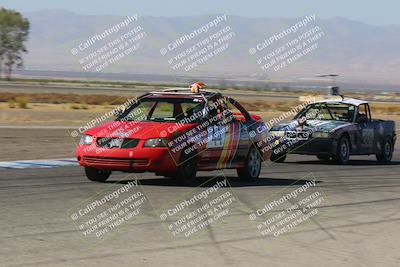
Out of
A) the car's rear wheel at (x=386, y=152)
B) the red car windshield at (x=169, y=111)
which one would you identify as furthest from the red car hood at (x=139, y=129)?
the car's rear wheel at (x=386, y=152)

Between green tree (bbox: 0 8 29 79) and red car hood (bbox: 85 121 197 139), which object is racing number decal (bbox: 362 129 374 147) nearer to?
red car hood (bbox: 85 121 197 139)

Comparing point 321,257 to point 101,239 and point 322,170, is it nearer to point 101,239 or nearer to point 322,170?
point 101,239

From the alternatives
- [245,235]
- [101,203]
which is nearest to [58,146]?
[101,203]

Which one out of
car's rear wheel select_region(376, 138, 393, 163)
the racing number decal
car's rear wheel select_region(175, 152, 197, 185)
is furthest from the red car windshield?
car's rear wheel select_region(376, 138, 393, 163)

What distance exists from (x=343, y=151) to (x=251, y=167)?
516cm

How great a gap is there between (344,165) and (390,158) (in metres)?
2.65

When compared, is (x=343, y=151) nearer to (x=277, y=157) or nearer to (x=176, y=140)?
(x=277, y=157)

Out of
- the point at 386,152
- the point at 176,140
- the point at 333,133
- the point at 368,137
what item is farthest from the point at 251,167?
the point at 386,152

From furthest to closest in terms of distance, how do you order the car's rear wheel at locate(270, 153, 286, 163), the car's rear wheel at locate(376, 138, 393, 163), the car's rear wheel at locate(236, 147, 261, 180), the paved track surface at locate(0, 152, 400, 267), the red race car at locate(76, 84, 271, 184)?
the car's rear wheel at locate(376, 138, 393, 163) → the car's rear wheel at locate(270, 153, 286, 163) → the car's rear wheel at locate(236, 147, 261, 180) → the red race car at locate(76, 84, 271, 184) → the paved track surface at locate(0, 152, 400, 267)

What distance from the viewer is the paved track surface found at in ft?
24.7

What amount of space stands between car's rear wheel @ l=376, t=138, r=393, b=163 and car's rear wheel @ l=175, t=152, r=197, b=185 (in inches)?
350

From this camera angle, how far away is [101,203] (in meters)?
10.7

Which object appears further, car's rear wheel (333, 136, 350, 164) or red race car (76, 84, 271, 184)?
car's rear wheel (333, 136, 350, 164)

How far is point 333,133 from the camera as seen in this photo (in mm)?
18578
